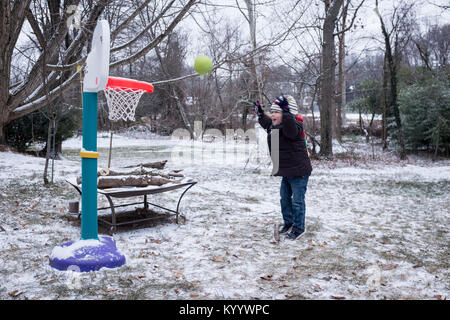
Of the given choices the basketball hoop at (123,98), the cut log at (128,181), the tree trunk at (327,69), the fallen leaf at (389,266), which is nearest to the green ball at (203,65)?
the basketball hoop at (123,98)

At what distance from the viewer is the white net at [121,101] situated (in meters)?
5.20

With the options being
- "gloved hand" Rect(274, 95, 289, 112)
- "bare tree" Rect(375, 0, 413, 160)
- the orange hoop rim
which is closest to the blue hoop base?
the orange hoop rim

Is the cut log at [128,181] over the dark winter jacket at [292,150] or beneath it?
beneath

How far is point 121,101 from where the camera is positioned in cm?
532

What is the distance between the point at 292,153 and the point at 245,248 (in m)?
1.28

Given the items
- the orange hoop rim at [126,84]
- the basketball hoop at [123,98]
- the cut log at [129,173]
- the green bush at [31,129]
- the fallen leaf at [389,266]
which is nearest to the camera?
the fallen leaf at [389,266]

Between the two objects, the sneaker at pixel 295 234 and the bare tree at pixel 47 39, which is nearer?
the sneaker at pixel 295 234

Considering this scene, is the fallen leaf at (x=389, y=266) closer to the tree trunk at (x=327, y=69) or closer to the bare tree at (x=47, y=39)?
the bare tree at (x=47, y=39)

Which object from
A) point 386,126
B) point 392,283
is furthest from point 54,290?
point 386,126

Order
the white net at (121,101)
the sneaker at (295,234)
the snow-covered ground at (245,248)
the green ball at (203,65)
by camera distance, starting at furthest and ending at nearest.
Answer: the green ball at (203,65) → the white net at (121,101) → the sneaker at (295,234) → the snow-covered ground at (245,248)

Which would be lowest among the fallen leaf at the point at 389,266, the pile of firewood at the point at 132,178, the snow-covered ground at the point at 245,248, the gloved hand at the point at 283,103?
the fallen leaf at the point at 389,266

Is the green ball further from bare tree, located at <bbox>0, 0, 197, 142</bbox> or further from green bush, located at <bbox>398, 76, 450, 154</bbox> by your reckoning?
green bush, located at <bbox>398, 76, 450, 154</bbox>

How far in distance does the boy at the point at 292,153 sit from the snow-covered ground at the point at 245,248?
374 millimetres

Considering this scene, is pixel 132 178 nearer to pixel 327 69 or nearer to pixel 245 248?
pixel 245 248
